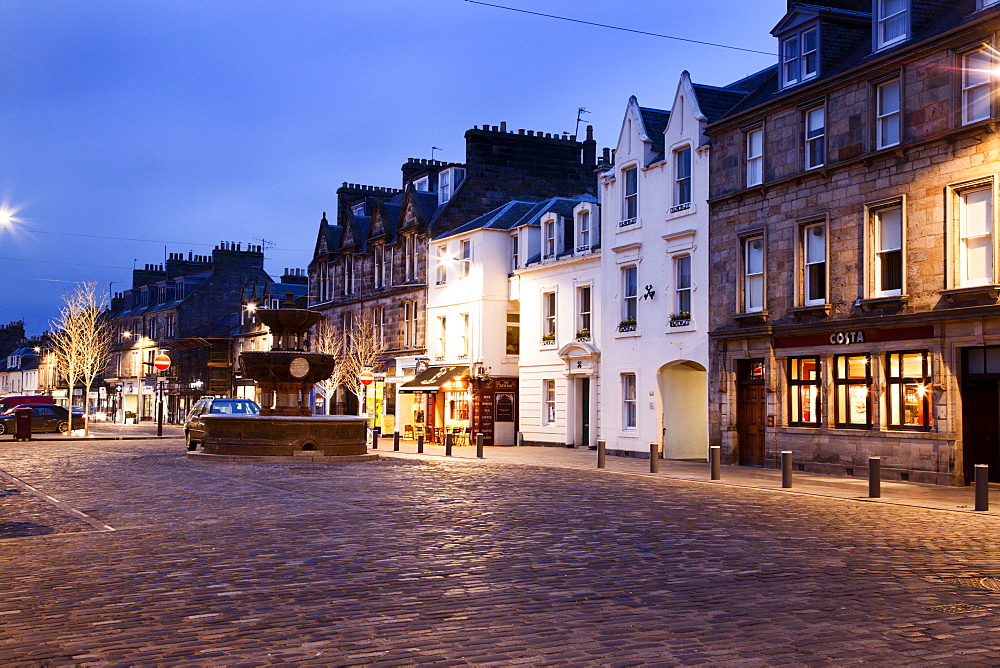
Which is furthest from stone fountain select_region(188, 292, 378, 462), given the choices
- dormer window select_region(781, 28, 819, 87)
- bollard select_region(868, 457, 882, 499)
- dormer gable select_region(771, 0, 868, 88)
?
dormer gable select_region(771, 0, 868, 88)

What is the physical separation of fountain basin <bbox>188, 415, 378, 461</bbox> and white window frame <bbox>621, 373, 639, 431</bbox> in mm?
9547

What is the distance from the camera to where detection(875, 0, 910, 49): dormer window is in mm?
25188

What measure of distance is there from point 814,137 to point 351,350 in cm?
3506

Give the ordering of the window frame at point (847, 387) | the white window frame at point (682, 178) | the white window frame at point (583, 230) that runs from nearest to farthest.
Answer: the window frame at point (847, 387) → the white window frame at point (682, 178) → the white window frame at point (583, 230)

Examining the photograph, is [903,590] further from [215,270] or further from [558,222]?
[215,270]

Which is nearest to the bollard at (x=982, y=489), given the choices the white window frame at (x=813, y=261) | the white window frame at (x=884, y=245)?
the white window frame at (x=884, y=245)

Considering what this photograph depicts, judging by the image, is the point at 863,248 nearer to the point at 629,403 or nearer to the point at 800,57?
the point at 800,57

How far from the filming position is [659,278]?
3403 centimetres

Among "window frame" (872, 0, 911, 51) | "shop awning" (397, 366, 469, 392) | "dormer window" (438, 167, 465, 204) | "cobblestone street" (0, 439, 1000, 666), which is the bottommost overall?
"cobblestone street" (0, 439, 1000, 666)

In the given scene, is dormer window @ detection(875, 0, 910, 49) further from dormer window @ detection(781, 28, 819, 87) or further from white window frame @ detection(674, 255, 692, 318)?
white window frame @ detection(674, 255, 692, 318)

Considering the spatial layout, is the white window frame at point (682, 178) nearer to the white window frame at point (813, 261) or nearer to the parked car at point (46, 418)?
the white window frame at point (813, 261)

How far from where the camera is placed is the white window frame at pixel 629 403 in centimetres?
3597

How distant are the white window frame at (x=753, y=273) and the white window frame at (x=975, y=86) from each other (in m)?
7.29

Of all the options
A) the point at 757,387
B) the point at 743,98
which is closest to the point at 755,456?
the point at 757,387
